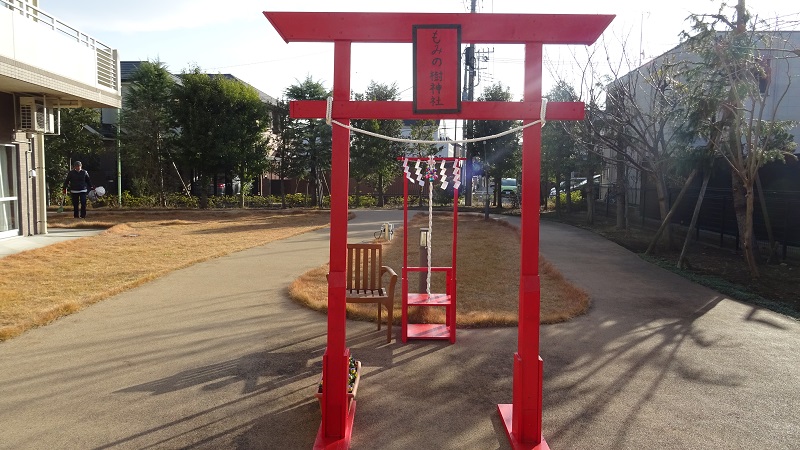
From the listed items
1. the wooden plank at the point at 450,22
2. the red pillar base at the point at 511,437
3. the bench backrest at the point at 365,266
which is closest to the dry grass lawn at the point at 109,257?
the bench backrest at the point at 365,266

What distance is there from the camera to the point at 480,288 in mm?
9398

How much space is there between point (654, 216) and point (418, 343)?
52.5 feet

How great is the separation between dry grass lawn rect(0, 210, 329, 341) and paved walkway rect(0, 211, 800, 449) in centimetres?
57

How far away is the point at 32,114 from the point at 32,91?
59 cm

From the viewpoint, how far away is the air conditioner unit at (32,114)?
12727 millimetres

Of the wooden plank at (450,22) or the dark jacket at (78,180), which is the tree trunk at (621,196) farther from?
the dark jacket at (78,180)

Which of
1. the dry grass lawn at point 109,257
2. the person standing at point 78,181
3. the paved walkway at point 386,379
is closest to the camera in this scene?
the paved walkway at point 386,379

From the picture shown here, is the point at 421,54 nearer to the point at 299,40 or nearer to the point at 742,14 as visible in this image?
the point at 299,40

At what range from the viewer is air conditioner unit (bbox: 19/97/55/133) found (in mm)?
12727

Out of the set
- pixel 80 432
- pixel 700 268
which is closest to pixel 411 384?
pixel 80 432

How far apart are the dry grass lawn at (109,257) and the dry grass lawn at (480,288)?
2.92 m

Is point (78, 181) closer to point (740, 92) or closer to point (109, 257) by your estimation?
point (109, 257)

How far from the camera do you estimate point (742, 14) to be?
10320 mm

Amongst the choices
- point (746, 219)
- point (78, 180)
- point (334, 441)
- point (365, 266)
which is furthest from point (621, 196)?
point (334, 441)
